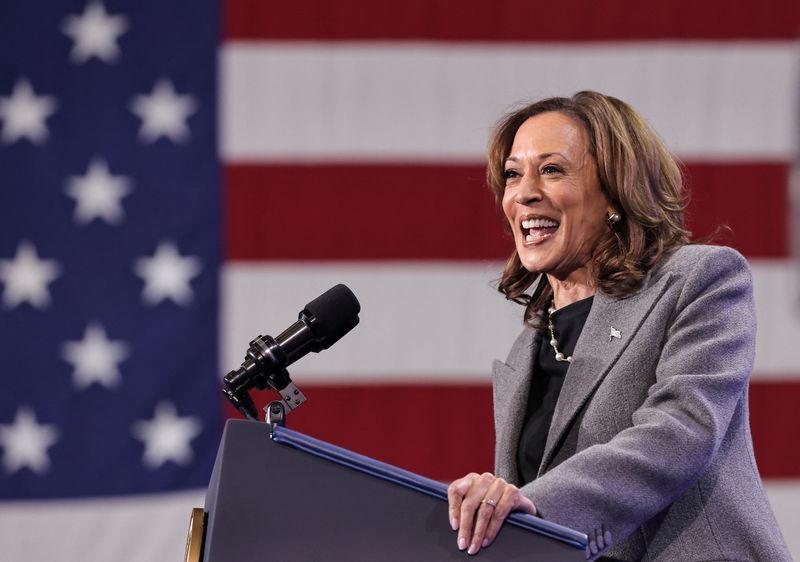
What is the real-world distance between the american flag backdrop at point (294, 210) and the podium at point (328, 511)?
2041 millimetres

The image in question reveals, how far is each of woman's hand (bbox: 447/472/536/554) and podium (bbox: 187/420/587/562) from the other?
0.04 ft

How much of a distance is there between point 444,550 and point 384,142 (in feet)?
7.37

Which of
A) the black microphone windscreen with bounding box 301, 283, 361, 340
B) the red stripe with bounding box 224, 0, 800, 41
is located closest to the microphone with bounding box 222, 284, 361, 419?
the black microphone windscreen with bounding box 301, 283, 361, 340

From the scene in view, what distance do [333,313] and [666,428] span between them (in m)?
0.44

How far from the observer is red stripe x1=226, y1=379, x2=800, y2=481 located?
3104mm

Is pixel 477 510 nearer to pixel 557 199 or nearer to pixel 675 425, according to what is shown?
pixel 675 425

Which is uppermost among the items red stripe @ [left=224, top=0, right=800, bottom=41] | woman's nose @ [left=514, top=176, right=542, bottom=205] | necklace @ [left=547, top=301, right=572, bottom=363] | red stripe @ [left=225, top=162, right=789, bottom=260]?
red stripe @ [left=224, top=0, right=800, bottom=41]

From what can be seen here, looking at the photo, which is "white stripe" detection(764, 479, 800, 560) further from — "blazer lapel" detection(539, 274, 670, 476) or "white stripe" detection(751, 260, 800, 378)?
"blazer lapel" detection(539, 274, 670, 476)

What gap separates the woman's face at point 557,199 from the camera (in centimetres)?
170

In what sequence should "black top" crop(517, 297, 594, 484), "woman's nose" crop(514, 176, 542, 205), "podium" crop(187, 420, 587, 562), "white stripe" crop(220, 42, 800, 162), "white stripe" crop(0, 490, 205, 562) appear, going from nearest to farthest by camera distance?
"podium" crop(187, 420, 587, 562), "black top" crop(517, 297, 594, 484), "woman's nose" crop(514, 176, 542, 205), "white stripe" crop(0, 490, 205, 562), "white stripe" crop(220, 42, 800, 162)

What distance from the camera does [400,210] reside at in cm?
316

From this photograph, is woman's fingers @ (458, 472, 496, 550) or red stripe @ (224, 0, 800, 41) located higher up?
red stripe @ (224, 0, 800, 41)

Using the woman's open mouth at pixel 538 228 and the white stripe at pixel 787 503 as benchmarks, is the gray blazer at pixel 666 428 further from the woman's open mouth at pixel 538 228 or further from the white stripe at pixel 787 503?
the white stripe at pixel 787 503

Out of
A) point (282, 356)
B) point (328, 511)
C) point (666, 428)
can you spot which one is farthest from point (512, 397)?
point (328, 511)
